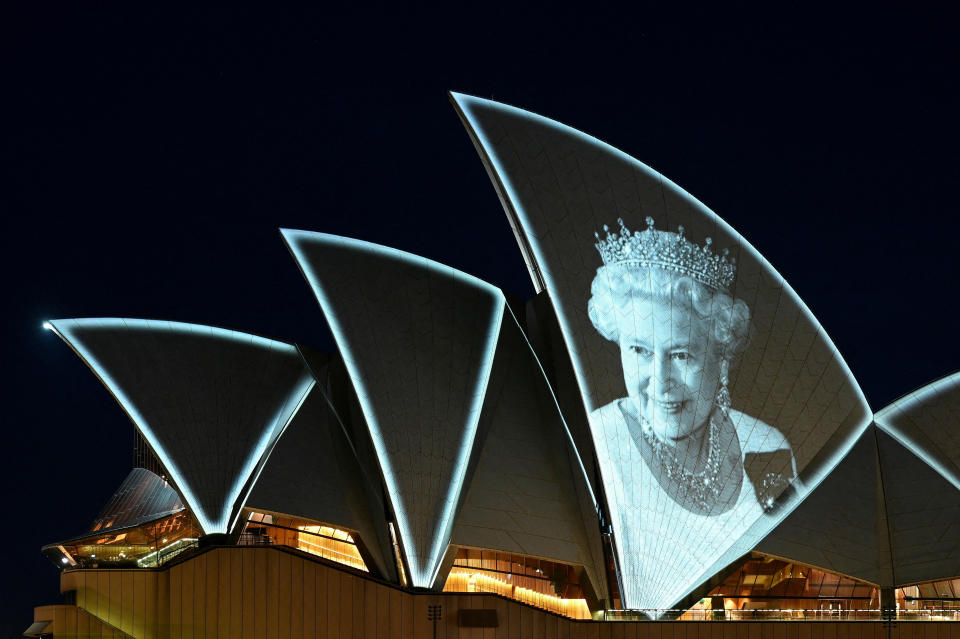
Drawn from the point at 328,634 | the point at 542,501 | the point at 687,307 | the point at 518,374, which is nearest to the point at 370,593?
the point at 328,634

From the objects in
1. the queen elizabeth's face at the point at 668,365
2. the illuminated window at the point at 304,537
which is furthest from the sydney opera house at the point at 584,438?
the illuminated window at the point at 304,537

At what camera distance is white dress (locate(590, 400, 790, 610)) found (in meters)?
22.5

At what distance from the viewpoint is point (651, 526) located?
75.0 feet

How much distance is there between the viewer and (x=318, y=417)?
25.3 m

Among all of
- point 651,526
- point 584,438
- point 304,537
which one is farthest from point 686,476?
point 304,537

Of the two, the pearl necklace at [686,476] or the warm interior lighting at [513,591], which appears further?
the warm interior lighting at [513,591]

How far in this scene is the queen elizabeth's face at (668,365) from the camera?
23.4 m

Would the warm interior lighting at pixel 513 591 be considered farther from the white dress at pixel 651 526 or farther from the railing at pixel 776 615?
the white dress at pixel 651 526

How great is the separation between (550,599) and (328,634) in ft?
19.0

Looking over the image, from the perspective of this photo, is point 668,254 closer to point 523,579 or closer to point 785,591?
point 785,591

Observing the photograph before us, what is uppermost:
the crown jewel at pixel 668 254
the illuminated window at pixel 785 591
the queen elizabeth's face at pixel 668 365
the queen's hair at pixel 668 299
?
the crown jewel at pixel 668 254

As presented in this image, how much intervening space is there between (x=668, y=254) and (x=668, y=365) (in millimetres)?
2667

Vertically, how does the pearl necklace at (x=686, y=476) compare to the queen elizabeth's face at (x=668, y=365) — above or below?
below

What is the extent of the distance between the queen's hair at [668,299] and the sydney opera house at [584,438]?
5 centimetres
